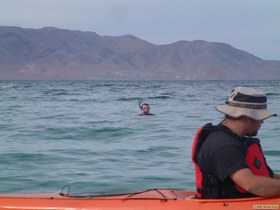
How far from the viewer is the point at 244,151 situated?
166 inches

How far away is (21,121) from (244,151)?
55.6ft

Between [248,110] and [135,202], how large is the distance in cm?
124

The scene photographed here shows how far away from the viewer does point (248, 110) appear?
167 inches

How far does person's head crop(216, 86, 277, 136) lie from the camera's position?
4238mm

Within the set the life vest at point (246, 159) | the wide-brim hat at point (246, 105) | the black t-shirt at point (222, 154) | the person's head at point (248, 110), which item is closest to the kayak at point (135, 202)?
the life vest at point (246, 159)

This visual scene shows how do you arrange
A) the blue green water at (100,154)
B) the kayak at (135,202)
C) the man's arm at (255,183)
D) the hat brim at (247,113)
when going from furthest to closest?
the blue green water at (100,154) < the kayak at (135,202) < the hat brim at (247,113) < the man's arm at (255,183)

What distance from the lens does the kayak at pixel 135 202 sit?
14.2ft

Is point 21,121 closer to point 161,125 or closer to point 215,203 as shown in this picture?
point 161,125

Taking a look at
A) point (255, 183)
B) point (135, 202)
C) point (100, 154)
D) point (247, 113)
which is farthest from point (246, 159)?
point (100, 154)

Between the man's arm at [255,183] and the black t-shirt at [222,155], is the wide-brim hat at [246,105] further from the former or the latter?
the man's arm at [255,183]

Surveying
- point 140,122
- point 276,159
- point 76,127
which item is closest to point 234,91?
point 276,159

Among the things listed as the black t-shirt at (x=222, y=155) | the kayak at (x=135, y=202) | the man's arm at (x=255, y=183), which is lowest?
the kayak at (x=135, y=202)

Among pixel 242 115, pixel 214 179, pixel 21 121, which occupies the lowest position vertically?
pixel 21 121

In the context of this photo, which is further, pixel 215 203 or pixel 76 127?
pixel 76 127
